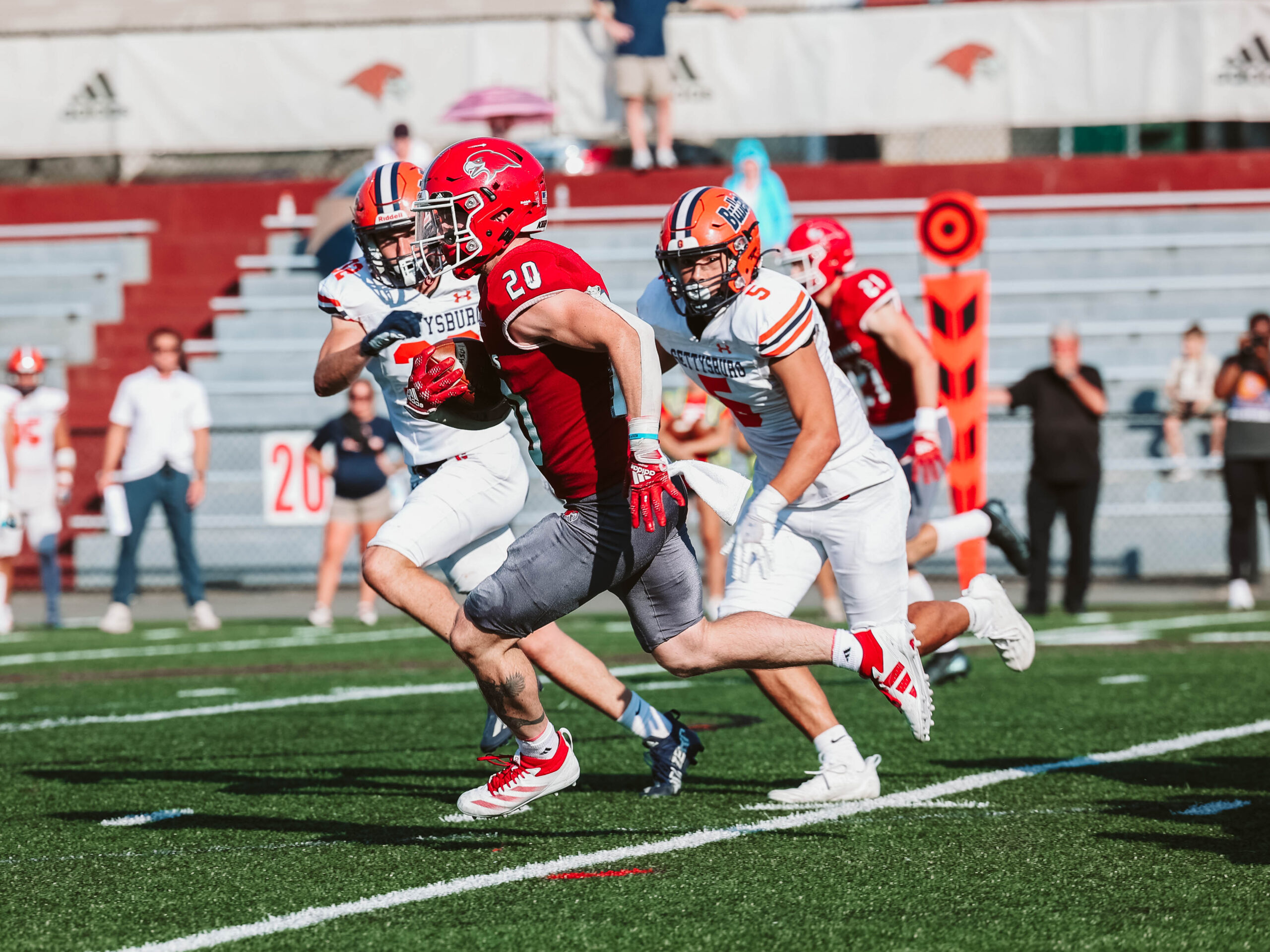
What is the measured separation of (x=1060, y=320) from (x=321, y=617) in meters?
8.16

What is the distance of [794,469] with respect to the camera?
211 inches

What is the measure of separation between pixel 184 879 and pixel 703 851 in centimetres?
140

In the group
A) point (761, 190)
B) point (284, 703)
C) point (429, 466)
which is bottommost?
point (284, 703)

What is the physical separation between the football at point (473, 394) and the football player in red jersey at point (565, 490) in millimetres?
79

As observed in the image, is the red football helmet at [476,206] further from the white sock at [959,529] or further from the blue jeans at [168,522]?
the blue jeans at [168,522]

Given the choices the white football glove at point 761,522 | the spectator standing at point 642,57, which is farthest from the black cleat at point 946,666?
the spectator standing at point 642,57

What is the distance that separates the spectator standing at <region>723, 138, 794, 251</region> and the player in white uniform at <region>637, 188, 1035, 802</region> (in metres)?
9.29

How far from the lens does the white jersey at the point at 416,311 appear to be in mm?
6234

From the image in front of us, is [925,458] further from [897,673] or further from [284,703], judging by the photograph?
[284,703]

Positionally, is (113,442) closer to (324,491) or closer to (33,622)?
(33,622)

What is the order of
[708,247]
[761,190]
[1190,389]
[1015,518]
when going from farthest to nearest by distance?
[1015,518]
[1190,389]
[761,190]
[708,247]

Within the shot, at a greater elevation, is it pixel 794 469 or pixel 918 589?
pixel 794 469

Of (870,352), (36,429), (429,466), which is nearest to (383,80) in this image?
(36,429)

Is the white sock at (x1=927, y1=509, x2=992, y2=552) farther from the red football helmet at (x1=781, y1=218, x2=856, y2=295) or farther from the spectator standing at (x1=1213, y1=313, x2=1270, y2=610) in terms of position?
the spectator standing at (x1=1213, y1=313, x2=1270, y2=610)
